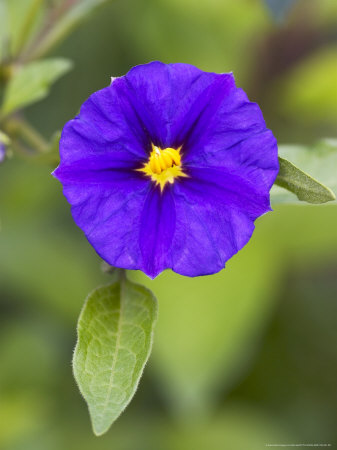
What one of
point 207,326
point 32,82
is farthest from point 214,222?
A: point 207,326

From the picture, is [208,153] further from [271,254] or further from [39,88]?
[271,254]

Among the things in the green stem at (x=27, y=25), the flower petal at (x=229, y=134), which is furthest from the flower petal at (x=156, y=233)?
the green stem at (x=27, y=25)

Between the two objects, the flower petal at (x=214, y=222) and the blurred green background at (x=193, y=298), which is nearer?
the flower petal at (x=214, y=222)

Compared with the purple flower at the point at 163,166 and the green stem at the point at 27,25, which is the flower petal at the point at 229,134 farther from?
the green stem at the point at 27,25

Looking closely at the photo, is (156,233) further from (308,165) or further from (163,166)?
(308,165)

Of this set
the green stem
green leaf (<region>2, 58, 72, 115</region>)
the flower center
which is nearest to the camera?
the flower center

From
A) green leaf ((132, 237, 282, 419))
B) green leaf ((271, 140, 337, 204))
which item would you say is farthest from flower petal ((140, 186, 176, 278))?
green leaf ((132, 237, 282, 419))

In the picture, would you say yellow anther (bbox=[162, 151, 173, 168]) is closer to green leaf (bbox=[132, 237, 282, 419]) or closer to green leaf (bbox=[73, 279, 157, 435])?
green leaf (bbox=[73, 279, 157, 435])
